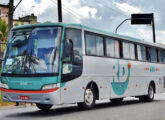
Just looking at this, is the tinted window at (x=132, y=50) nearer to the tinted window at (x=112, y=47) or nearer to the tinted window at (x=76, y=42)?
the tinted window at (x=112, y=47)

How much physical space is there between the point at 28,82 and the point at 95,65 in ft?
12.1

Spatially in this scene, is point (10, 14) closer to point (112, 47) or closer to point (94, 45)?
point (112, 47)

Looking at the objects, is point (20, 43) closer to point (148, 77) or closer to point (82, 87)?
point (82, 87)

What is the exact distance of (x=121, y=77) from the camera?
65.6ft

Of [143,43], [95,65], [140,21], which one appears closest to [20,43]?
[95,65]

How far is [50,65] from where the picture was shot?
14375 mm

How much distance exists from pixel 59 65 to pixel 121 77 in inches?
242

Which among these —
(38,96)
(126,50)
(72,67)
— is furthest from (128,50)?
(38,96)

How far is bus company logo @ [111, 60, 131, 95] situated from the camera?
19342 mm

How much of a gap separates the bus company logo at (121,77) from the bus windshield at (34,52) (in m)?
5.18

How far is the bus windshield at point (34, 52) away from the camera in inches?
568

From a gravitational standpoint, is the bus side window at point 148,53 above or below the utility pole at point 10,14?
below

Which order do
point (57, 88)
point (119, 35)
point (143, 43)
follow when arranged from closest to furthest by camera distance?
point (57, 88) < point (119, 35) < point (143, 43)

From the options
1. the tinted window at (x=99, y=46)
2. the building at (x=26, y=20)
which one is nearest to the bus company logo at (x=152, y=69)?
the tinted window at (x=99, y=46)
